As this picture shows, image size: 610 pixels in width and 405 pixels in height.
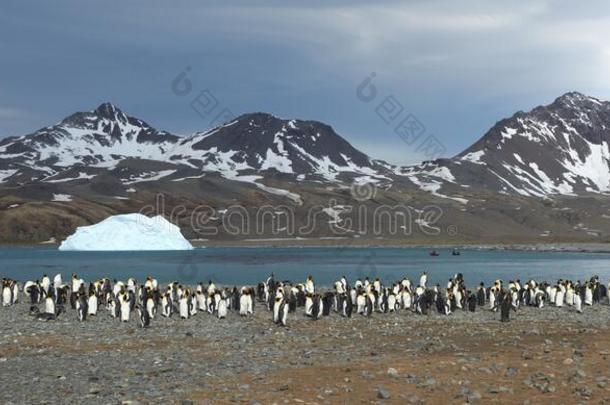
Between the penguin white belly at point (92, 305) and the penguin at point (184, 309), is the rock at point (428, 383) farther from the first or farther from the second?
the penguin white belly at point (92, 305)

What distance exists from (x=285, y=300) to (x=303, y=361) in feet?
32.0

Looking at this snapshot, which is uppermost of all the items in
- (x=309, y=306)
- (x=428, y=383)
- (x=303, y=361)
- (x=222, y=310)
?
(x=309, y=306)

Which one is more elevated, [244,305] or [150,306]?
[150,306]

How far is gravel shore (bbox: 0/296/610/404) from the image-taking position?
14.1m

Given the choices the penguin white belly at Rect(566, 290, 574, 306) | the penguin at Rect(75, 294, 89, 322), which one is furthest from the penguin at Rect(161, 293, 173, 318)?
the penguin white belly at Rect(566, 290, 574, 306)

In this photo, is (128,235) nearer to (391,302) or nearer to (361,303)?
(391,302)

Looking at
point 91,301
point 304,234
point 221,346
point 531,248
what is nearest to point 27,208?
point 304,234

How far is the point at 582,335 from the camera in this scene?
75.0 feet

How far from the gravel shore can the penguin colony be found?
3.71 feet

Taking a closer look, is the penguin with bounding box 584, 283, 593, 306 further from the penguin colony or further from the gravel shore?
the gravel shore

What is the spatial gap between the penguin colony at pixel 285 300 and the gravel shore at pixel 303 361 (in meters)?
1.13

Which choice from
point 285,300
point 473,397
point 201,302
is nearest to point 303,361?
point 473,397

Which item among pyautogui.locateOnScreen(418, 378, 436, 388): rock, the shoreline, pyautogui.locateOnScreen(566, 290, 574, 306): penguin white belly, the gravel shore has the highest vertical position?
the shoreline

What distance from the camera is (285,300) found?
27938 mm
